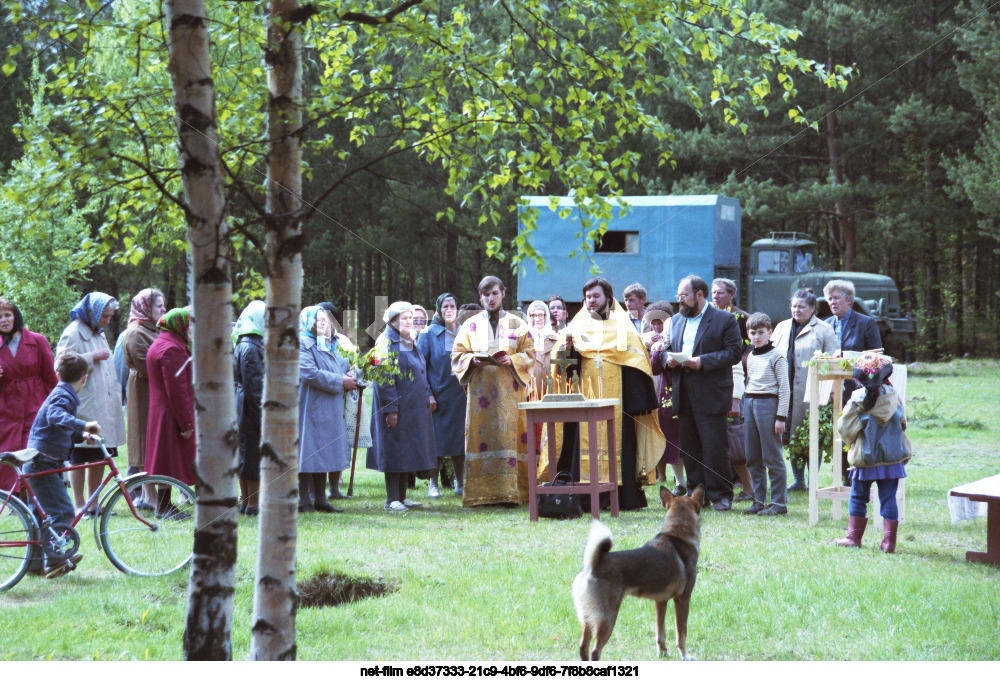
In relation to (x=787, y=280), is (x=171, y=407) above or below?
below

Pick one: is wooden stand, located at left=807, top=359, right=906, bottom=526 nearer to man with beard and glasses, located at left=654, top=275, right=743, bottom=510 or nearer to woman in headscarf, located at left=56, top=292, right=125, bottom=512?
man with beard and glasses, located at left=654, top=275, right=743, bottom=510

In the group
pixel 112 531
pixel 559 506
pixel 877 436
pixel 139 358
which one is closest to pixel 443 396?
pixel 559 506

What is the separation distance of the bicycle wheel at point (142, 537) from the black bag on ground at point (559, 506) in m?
2.65

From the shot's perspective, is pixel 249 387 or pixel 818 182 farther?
pixel 818 182

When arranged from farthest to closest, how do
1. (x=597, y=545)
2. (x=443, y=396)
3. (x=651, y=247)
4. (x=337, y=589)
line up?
1. (x=651, y=247)
2. (x=443, y=396)
3. (x=337, y=589)
4. (x=597, y=545)

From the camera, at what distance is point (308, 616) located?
14.7ft

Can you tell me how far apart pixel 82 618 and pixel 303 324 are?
364 cm

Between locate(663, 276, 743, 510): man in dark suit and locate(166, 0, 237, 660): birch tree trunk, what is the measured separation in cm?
481

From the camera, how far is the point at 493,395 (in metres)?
7.91

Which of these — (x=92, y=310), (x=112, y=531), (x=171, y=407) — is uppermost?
(x=92, y=310)

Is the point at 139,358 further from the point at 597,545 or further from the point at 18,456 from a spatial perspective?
the point at 597,545

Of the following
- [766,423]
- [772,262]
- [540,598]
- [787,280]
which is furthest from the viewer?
[772,262]

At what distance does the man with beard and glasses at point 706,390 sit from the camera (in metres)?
7.43

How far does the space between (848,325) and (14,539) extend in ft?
18.7
